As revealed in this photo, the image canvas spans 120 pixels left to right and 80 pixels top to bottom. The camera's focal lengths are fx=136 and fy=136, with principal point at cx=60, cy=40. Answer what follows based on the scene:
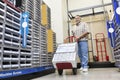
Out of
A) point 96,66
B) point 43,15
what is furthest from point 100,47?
point 43,15

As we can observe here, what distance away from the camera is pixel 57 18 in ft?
13.6

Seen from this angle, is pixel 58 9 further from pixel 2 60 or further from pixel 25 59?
pixel 2 60

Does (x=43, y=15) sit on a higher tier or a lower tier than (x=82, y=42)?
higher

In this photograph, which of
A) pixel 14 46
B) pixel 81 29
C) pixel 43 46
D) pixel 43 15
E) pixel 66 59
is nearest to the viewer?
pixel 14 46

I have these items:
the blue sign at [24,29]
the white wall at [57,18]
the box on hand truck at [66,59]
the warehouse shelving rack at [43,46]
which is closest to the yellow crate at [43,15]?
the warehouse shelving rack at [43,46]

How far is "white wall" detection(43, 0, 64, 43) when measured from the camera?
398 centimetres

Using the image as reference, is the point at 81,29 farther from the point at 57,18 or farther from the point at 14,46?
the point at 14,46

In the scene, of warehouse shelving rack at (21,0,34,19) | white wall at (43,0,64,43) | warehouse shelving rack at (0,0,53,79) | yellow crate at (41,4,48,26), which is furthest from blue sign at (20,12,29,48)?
white wall at (43,0,64,43)

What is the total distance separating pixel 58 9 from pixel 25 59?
264 cm

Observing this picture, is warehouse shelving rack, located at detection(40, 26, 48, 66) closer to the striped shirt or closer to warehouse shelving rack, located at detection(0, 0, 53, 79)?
A: warehouse shelving rack, located at detection(0, 0, 53, 79)

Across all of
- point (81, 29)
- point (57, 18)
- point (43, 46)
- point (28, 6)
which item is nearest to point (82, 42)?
point (81, 29)

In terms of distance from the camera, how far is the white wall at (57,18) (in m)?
3.98

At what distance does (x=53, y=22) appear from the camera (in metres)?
4.07

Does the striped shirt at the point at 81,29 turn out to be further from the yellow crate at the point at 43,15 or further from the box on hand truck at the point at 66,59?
the yellow crate at the point at 43,15
